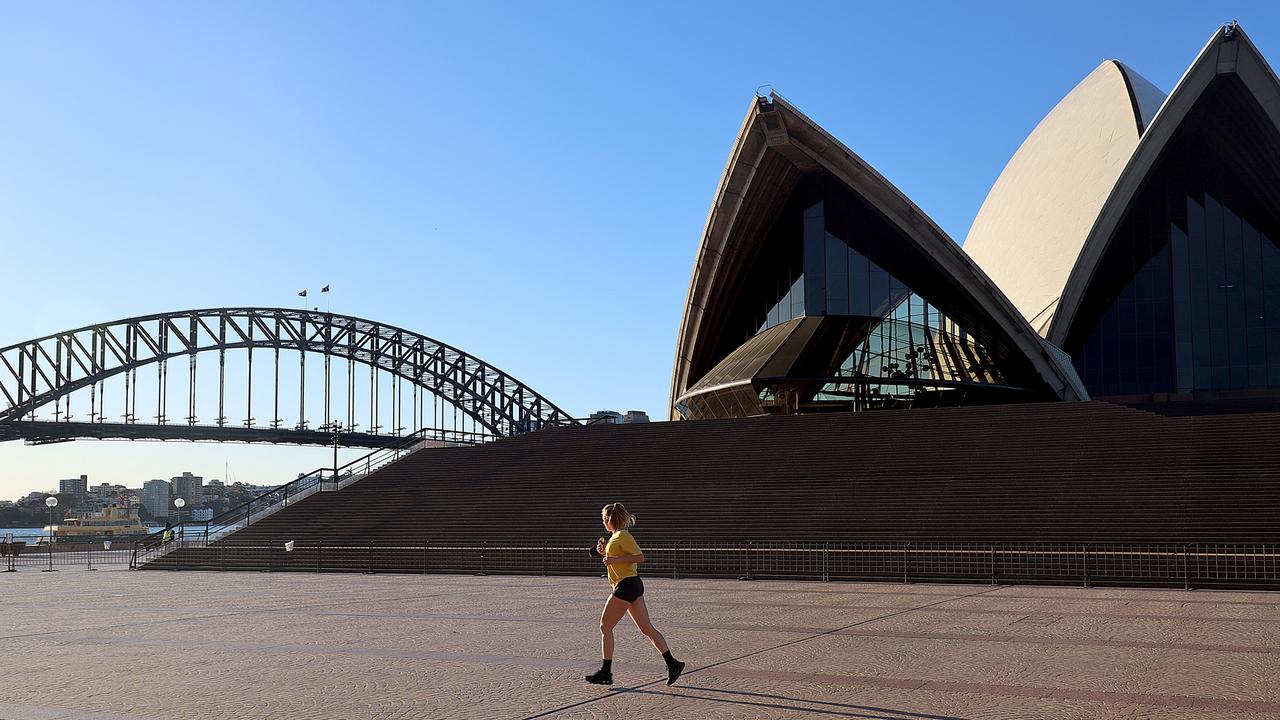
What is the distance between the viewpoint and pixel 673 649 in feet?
36.4

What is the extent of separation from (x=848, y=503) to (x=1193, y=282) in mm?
25255

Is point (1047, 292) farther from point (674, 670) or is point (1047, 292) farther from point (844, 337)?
point (674, 670)

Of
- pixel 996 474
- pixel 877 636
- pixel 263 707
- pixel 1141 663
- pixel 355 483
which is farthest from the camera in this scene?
pixel 355 483

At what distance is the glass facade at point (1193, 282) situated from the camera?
4350cm

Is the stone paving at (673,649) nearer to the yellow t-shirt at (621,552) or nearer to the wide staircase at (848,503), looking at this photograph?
the yellow t-shirt at (621,552)

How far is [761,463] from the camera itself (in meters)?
29.8

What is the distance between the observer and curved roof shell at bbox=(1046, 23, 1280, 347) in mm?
41031

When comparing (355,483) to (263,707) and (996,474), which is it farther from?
(263,707)

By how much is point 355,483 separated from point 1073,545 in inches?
827

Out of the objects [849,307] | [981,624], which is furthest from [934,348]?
[981,624]

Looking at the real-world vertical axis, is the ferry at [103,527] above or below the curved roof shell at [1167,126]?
below

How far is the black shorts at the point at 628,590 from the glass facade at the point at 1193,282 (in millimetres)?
39966

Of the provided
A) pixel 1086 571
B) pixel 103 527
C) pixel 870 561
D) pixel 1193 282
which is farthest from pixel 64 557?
pixel 103 527

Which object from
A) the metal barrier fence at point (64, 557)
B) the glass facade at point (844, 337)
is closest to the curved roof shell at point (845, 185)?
the glass facade at point (844, 337)
